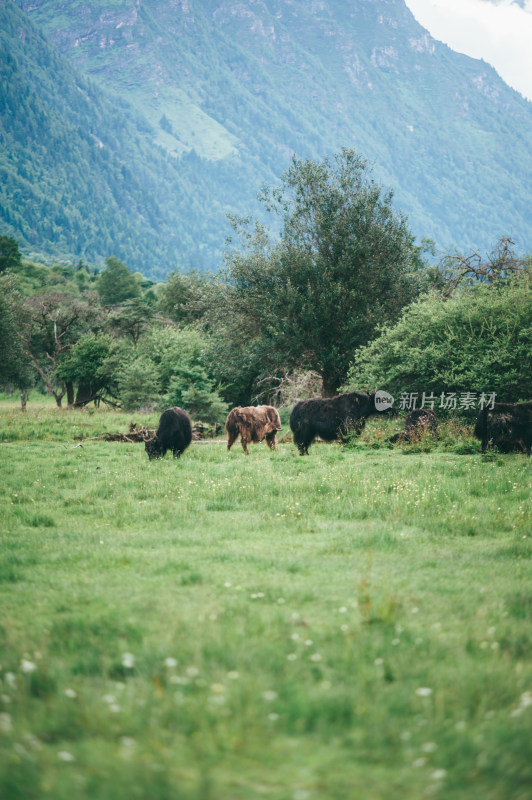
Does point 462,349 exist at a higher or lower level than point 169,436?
higher

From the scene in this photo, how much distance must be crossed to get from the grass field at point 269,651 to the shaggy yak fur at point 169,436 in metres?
7.34

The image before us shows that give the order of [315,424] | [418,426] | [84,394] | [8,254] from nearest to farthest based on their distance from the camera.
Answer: [315,424]
[418,426]
[84,394]
[8,254]

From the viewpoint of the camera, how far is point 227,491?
11.8 m

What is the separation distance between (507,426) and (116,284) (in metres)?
90.1

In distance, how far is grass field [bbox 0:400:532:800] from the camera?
10.8 ft

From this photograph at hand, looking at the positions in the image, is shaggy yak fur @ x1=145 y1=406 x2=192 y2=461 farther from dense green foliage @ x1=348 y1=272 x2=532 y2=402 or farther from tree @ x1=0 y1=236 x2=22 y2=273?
tree @ x1=0 y1=236 x2=22 y2=273

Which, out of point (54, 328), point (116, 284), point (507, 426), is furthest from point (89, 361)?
point (116, 284)

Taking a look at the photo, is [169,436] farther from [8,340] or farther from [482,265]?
[8,340]

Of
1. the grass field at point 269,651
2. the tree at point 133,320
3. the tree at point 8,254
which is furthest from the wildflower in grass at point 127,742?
the tree at point 8,254

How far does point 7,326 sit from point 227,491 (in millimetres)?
31244

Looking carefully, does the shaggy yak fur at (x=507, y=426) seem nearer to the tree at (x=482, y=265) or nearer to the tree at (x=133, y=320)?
the tree at (x=482, y=265)

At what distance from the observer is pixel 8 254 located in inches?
3100

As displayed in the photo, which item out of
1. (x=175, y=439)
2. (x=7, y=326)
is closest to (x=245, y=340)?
(x=175, y=439)

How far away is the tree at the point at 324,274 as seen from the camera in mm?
27562
